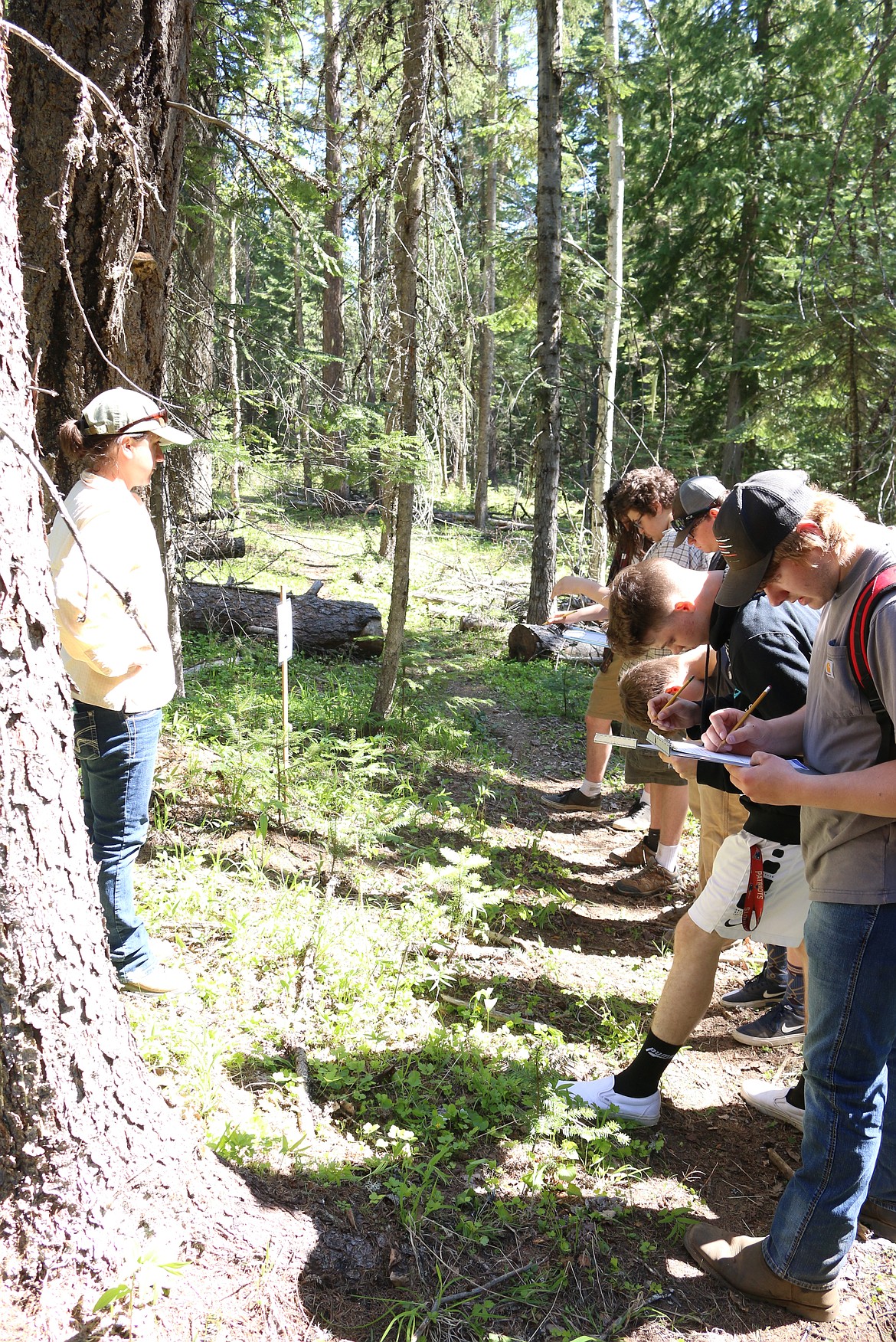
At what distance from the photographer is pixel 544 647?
988 centimetres

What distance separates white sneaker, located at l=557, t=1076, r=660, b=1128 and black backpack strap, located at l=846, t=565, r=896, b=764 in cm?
167

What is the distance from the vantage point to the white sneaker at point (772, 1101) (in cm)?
312

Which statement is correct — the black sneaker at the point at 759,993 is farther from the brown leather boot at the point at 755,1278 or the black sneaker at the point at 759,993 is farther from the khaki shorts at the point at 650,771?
the brown leather boot at the point at 755,1278

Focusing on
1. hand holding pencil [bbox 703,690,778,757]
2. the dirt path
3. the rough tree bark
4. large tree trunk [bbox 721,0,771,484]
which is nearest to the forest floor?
the dirt path

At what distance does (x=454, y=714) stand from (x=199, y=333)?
12.0 ft

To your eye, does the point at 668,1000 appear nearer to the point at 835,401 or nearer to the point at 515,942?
the point at 515,942

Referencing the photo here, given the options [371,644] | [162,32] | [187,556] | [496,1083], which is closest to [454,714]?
[371,644]

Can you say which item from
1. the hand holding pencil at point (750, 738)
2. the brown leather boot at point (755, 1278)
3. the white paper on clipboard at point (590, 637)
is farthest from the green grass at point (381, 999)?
the hand holding pencil at point (750, 738)

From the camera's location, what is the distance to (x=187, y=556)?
25.0 feet

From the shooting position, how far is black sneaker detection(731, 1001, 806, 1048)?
3.59 metres

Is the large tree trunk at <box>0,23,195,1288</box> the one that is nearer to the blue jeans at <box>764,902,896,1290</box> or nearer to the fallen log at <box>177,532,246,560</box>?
the blue jeans at <box>764,902,896,1290</box>

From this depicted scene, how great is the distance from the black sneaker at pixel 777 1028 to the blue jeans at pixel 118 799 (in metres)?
2.59

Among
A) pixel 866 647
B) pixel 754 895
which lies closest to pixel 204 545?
pixel 754 895

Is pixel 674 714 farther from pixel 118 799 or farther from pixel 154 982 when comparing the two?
pixel 154 982
